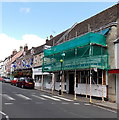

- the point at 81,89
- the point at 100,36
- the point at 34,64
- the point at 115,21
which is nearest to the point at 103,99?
the point at 81,89

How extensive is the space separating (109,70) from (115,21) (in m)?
4.74

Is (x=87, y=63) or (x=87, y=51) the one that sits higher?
(x=87, y=51)

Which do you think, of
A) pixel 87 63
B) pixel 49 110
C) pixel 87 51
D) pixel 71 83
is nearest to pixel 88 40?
pixel 87 63

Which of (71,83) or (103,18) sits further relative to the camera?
(71,83)

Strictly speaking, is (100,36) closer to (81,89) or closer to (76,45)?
(76,45)

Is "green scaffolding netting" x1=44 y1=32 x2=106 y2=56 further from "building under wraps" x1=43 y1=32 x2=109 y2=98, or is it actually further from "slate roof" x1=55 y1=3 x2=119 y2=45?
"slate roof" x1=55 y1=3 x2=119 y2=45

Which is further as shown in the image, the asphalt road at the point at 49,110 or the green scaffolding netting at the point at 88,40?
the green scaffolding netting at the point at 88,40

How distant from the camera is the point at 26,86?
29812mm

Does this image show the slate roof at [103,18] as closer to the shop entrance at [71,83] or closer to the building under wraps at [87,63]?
the building under wraps at [87,63]

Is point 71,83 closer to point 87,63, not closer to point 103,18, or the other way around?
point 87,63

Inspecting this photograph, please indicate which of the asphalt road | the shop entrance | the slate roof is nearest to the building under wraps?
the shop entrance

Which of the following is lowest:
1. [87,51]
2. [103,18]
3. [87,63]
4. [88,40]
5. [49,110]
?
[49,110]

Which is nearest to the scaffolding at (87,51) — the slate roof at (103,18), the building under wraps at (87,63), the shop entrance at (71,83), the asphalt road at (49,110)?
the building under wraps at (87,63)

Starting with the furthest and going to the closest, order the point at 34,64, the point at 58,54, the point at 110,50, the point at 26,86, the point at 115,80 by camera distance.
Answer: the point at 34,64 → the point at 26,86 → the point at 58,54 → the point at 110,50 → the point at 115,80
